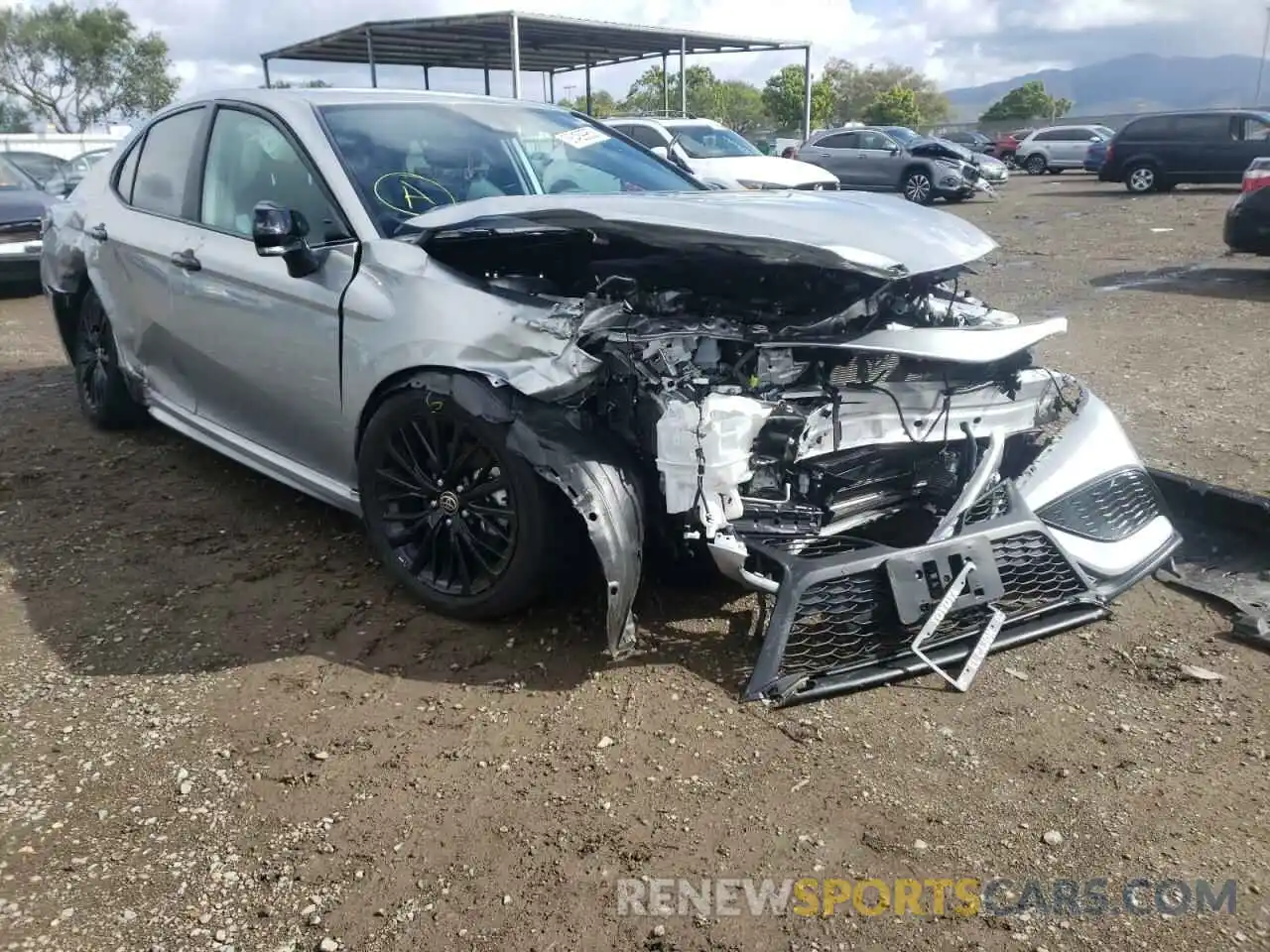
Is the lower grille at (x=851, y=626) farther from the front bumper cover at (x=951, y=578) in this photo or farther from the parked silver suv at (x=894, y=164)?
the parked silver suv at (x=894, y=164)

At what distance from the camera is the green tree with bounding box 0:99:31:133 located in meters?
41.9

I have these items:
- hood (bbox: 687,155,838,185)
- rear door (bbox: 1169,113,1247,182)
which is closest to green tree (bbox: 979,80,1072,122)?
rear door (bbox: 1169,113,1247,182)

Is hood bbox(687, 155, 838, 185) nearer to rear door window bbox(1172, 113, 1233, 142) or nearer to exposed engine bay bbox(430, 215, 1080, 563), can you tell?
rear door window bbox(1172, 113, 1233, 142)

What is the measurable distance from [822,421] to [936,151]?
70.3 feet

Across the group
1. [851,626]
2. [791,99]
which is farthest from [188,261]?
[791,99]

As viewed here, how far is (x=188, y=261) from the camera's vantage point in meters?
4.04

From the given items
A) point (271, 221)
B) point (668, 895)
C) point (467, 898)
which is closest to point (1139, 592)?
point (668, 895)

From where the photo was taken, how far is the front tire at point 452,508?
3045 mm

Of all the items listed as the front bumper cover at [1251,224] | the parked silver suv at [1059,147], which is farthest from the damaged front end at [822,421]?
the parked silver suv at [1059,147]

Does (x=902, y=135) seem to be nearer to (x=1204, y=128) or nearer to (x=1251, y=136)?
(x=1204, y=128)

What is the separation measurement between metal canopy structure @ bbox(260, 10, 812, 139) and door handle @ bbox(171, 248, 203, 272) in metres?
14.1

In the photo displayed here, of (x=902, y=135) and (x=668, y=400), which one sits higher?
(x=902, y=135)

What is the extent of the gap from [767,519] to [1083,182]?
26.7 m

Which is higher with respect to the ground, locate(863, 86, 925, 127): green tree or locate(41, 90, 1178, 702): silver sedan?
locate(863, 86, 925, 127): green tree
